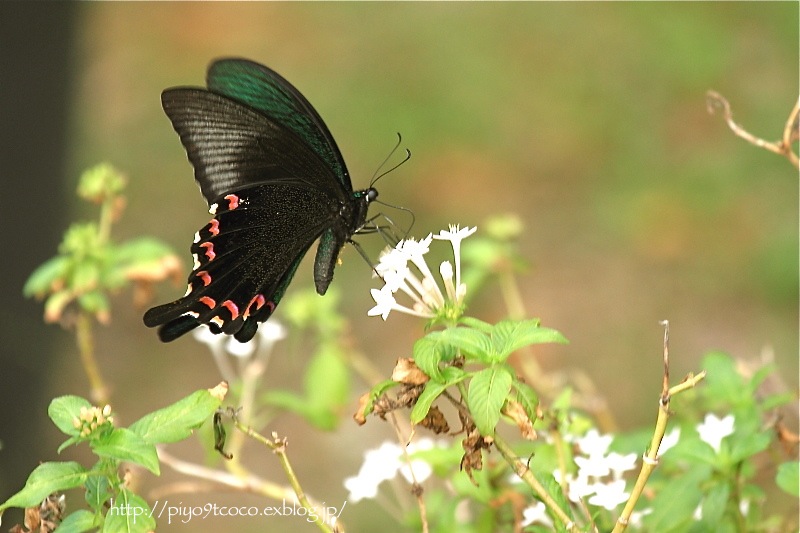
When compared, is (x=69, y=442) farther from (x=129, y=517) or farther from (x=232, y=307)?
(x=232, y=307)

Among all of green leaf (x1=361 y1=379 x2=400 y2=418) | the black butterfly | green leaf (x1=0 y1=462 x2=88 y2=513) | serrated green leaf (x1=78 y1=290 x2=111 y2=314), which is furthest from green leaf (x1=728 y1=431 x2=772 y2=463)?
serrated green leaf (x1=78 y1=290 x2=111 y2=314)

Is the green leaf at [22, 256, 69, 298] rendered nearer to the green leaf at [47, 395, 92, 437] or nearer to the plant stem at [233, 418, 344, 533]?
the green leaf at [47, 395, 92, 437]

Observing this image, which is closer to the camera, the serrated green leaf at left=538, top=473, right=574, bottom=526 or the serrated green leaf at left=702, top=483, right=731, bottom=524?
the serrated green leaf at left=538, top=473, right=574, bottom=526

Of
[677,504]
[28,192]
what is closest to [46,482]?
[677,504]

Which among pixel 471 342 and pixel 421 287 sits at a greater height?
pixel 421 287

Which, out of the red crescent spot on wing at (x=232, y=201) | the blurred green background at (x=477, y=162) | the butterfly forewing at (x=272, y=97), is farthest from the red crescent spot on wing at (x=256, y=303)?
the blurred green background at (x=477, y=162)

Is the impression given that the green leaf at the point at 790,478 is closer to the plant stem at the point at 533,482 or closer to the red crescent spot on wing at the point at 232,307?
the plant stem at the point at 533,482
